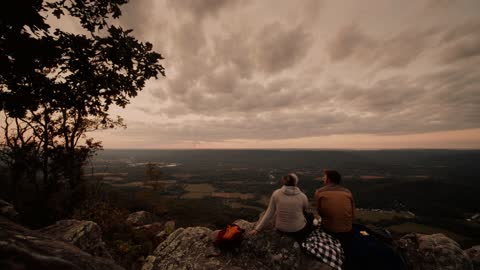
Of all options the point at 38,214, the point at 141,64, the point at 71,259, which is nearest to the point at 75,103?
the point at 141,64

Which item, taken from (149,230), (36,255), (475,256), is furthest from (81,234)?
(475,256)

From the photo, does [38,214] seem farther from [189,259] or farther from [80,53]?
[80,53]

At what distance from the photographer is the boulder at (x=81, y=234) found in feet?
→ 25.6

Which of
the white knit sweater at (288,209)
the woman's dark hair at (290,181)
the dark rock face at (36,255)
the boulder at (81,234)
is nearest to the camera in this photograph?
the dark rock face at (36,255)

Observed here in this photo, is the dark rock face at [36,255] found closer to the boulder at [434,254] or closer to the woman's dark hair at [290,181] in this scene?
the woman's dark hair at [290,181]

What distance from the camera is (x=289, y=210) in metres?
6.87

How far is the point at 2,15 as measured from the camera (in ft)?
12.3

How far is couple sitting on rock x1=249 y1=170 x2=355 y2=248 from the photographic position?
21.9 ft

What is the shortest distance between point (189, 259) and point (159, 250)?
158 centimetres

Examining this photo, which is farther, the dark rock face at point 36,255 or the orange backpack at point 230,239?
the orange backpack at point 230,239

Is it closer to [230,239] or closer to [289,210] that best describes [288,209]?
[289,210]

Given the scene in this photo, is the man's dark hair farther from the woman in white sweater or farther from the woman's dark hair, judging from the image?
the woman's dark hair

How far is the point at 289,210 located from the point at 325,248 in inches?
59.2

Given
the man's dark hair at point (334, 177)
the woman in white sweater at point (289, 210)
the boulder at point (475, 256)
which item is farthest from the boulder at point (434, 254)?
the woman in white sweater at point (289, 210)
